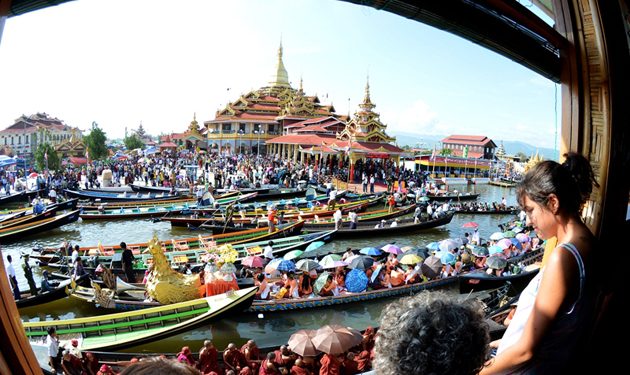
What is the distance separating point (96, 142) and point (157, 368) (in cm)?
4145

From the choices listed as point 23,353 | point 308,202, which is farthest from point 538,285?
point 308,202

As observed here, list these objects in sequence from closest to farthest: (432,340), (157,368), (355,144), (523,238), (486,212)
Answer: (157,368) → (432,340) → (523,238) → (486,212) → (355,144)

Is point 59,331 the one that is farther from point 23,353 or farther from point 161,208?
point 161,208

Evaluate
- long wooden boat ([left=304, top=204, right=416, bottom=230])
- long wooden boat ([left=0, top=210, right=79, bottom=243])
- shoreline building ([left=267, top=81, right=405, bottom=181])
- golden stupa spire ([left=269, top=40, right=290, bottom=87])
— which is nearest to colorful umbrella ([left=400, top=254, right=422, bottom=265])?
long wooden boat ([left=304, top=204, right=416, bottom=230])

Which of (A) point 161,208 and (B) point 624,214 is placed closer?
(B) point 624,214

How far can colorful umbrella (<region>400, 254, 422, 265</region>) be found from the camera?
9328 mm

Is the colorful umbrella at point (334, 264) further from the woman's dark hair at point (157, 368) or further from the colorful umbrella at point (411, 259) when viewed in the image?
the woman's dark hair at point (157, 368)

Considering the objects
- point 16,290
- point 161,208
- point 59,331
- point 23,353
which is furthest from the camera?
point 161,208

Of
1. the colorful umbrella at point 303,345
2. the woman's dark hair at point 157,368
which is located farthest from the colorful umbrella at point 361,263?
the woman's dark hair at point 157,368

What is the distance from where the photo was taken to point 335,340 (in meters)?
4.74

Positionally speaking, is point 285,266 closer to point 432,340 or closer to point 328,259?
point 328,259

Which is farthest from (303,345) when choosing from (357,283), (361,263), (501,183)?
(501,183)

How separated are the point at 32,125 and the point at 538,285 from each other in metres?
49.3

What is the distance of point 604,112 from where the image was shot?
7.92ft
